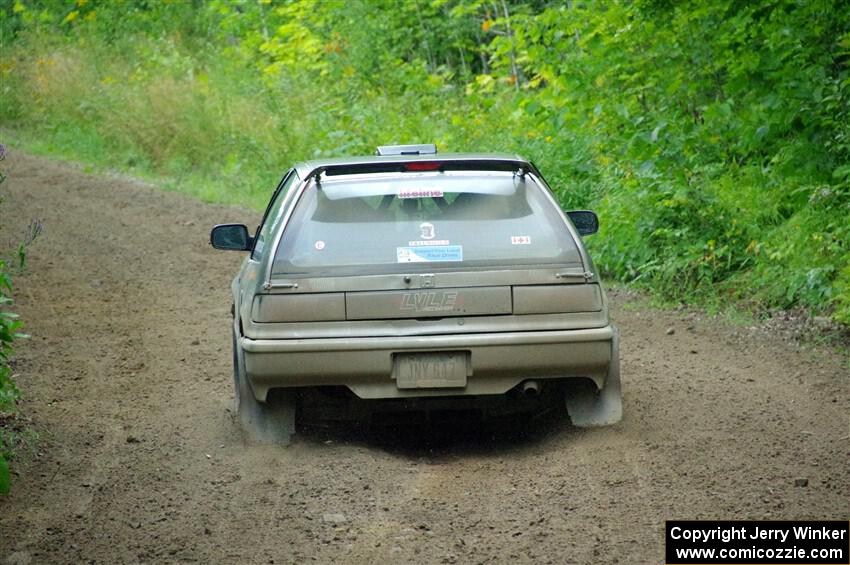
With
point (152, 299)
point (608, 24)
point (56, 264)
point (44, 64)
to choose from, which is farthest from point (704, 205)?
point (44, 64)

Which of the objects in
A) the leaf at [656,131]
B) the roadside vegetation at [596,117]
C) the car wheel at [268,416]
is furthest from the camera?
the leaf at [656,131]

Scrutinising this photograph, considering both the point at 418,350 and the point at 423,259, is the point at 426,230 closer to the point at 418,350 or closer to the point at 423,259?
the point at 423,259

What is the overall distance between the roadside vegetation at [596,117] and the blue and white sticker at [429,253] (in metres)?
4.02

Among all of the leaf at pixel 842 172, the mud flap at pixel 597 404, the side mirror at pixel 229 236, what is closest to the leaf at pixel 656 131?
the leaf at pixel 842 172

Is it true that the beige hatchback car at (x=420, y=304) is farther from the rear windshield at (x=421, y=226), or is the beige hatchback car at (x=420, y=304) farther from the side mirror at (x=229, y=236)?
the side mirror at (x=229, y=236)

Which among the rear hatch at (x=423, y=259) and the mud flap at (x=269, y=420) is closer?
the rear hatch at (x=423, y=259)

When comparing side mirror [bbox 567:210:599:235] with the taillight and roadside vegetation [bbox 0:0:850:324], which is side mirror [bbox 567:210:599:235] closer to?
the taillight

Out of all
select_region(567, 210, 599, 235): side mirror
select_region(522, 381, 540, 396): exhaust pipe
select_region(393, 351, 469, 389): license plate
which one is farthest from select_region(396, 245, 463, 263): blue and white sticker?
select_region(567, 210, 599, 235): side mirror

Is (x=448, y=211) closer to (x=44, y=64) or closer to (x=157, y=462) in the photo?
(x=157, y=462)

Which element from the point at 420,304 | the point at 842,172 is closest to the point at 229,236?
the point at 420,304

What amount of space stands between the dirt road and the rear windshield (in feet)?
3.37

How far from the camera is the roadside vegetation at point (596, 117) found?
36.9 feet

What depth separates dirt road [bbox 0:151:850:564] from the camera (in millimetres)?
5070

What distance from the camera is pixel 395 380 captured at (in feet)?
20.4
